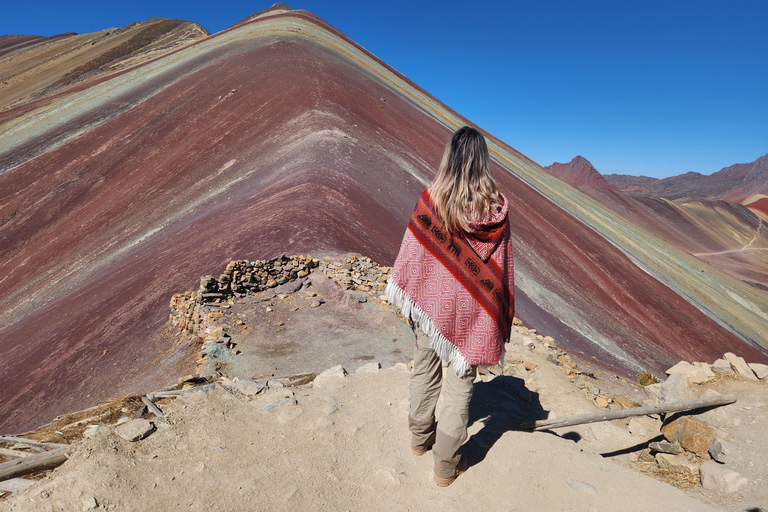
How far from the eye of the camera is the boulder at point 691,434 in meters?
3.32

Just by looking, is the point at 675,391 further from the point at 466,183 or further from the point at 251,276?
the point at 251,276

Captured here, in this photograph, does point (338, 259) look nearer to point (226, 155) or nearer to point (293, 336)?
point (293, 336)

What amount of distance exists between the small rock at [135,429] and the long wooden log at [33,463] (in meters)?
0.26

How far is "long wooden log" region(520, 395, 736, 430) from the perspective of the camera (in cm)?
323

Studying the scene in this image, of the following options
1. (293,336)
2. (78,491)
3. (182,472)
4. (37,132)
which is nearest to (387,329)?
(293,336)

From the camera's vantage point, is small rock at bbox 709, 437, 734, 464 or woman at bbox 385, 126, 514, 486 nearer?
woman at bbox 385, 126, 514, 486

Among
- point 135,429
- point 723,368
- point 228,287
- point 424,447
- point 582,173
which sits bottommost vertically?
point 228,287

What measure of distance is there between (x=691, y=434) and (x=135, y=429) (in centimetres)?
390

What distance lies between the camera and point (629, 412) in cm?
335

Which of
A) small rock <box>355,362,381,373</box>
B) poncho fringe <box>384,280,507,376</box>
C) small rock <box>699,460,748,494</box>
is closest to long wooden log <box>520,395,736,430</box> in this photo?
small rock <box>699,460,748,494</box>

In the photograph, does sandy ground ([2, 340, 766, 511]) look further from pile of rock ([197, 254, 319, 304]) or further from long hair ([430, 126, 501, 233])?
pile of rock ([197, 254, 319, 304])

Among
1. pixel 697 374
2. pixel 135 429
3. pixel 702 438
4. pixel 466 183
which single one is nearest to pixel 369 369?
pixel 135 429

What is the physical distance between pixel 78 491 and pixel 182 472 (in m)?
0.48

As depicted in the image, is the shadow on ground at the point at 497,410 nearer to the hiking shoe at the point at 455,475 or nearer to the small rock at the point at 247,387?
the hiking shoe at the point at 455,475
